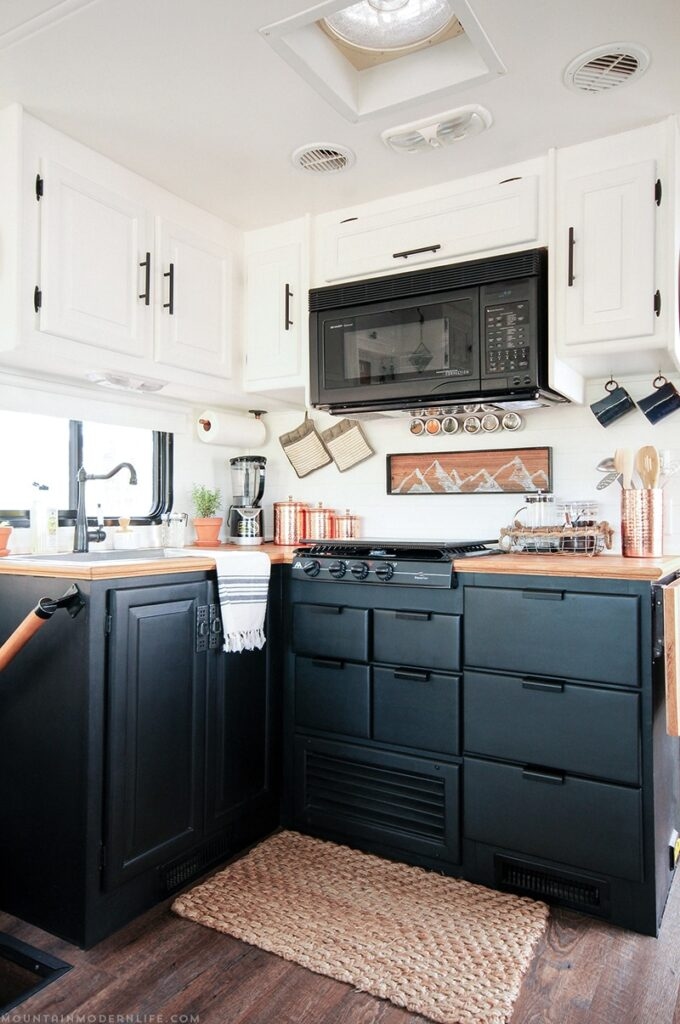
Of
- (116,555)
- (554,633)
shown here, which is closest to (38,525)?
(116,555)

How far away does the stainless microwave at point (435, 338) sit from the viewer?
7.78ft

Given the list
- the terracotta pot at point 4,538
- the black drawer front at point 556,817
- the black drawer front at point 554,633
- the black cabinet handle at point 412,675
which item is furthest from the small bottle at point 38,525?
the black drawer front at point 556,817

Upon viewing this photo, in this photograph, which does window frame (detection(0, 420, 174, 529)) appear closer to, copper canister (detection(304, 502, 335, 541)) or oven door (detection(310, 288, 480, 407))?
copper canister (detection(304, 502, 335, 541))

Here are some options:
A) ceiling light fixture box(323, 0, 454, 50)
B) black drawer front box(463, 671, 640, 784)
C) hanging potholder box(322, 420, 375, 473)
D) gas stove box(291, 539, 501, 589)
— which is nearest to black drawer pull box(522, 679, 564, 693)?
black drawer front box(463, 671, 640, 784)

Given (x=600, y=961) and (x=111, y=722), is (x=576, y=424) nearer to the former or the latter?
(x=600, y=961)

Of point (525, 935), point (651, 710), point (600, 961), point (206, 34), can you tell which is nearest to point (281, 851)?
point (525, 935)

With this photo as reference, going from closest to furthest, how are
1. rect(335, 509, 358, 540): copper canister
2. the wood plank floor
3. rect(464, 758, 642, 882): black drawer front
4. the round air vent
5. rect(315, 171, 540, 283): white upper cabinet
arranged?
the wood plank floor
rect(464, 758, 642, 882): black drawer front
the round air vent
rect(315, 171, 540, 283): white upper cabinet
rect(335, 509, 358, 540): copper canister

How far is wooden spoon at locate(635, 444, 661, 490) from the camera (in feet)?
7.92

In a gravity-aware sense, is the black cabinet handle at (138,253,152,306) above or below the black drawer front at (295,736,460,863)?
above

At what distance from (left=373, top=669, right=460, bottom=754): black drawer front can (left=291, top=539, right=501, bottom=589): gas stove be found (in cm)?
30

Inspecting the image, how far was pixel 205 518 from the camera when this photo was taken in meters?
3.05

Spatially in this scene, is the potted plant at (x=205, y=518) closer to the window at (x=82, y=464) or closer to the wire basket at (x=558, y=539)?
the window at (x=82, y=464)

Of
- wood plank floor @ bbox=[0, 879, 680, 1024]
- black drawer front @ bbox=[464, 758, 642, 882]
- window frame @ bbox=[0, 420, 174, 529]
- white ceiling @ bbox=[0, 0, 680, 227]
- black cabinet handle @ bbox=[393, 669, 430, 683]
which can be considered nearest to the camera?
wood plank floor @ bbox=[0, 879, 680, 1024]

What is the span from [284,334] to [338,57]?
1105mm
